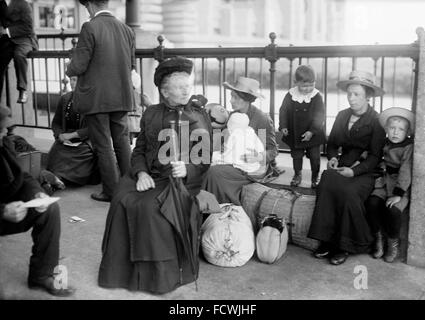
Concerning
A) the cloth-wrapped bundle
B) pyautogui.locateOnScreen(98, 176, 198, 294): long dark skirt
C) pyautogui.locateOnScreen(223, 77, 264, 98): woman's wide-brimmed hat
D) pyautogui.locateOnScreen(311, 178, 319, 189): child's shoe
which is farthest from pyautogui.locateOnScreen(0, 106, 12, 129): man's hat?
pyautogui.locateOnScreen(311, 178, 319, 189): child's shoe

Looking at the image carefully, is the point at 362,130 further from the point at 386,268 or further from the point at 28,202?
the point at 28,202

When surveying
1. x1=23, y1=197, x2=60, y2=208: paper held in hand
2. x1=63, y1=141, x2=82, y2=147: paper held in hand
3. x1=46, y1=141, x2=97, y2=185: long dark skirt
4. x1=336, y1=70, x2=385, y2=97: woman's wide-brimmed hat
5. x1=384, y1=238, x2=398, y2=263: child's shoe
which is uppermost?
x1=336, y1=70, x2=385, y2=97: woman's wide-brimmed hat

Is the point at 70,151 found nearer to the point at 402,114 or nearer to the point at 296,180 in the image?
the point at 296,180

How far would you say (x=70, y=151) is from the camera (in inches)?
251

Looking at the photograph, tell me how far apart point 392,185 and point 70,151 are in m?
3.61

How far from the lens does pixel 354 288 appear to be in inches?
152

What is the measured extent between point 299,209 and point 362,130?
2.65ft

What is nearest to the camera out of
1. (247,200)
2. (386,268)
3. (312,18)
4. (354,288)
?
(354,288)

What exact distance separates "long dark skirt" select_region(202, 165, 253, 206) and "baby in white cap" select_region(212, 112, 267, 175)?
0.24 ft

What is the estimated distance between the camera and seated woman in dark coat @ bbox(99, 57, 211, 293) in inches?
147

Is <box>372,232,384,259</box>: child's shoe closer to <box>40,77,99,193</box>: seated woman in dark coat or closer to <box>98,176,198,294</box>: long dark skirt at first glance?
<box>98,176,198,294</box>: long dark skirt

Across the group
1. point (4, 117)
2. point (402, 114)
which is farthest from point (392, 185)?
point (4, 117)
